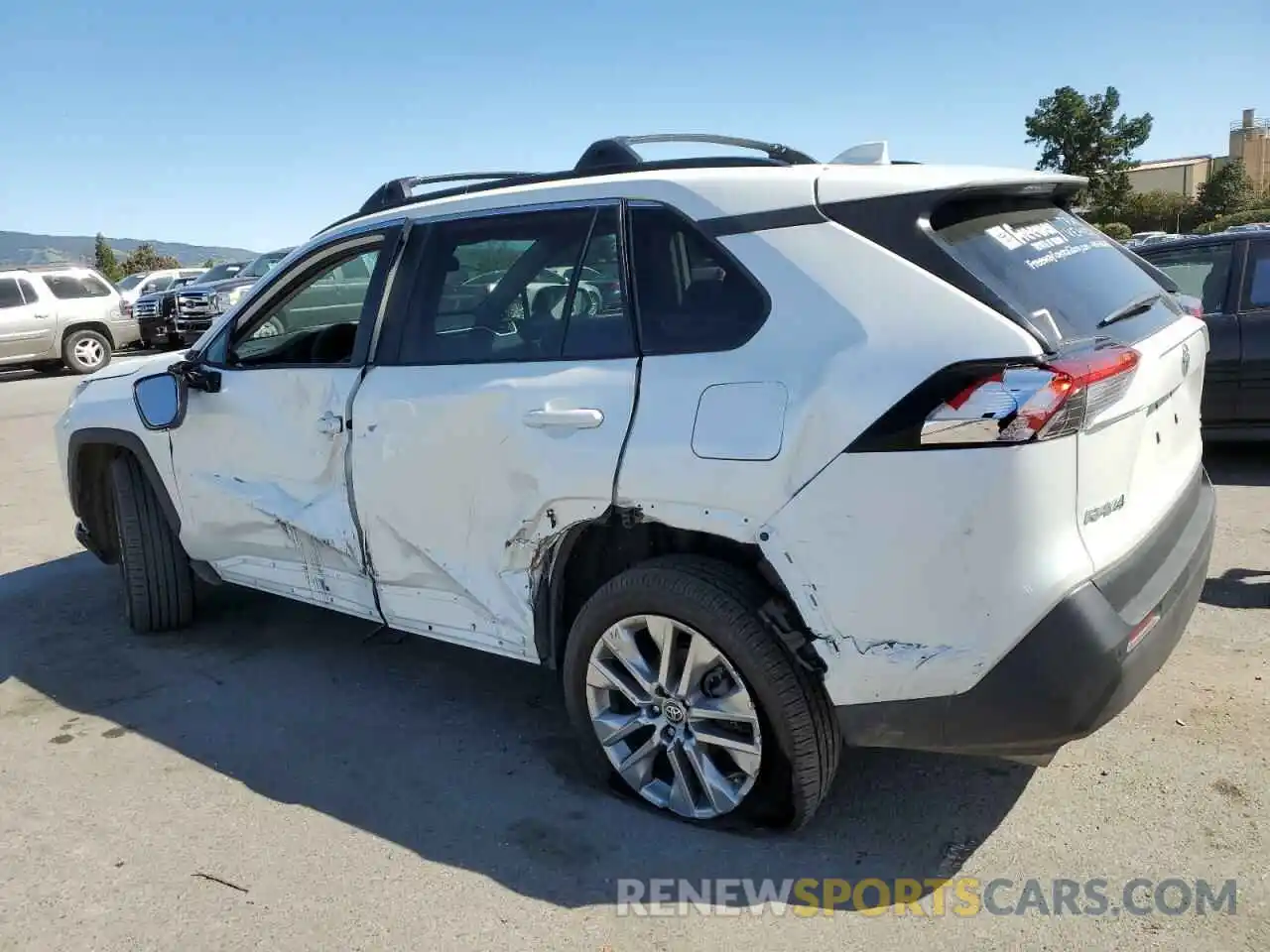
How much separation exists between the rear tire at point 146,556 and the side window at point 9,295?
1541 centimetres

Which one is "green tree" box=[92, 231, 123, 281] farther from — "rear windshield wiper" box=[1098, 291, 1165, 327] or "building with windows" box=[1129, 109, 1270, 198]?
"building with windows" box=[1129, 109, 1270, 198]

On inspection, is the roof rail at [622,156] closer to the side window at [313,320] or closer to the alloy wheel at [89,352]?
the side window at [313,320]

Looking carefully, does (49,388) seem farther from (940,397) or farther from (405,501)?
(940,397)

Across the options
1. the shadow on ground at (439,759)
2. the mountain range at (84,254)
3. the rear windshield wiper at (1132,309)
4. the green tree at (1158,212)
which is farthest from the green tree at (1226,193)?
the shadow on ground at (439,759)

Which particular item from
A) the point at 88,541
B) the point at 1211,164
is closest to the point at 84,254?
the point at 88,541

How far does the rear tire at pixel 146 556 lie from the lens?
4.63m

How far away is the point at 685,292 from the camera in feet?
9.72

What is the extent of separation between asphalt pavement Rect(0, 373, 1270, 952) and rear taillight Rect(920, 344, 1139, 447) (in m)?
1.23

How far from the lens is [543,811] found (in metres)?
3.18

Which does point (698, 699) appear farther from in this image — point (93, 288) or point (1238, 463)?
point (93, 288)

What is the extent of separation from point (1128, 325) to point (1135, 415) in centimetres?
30

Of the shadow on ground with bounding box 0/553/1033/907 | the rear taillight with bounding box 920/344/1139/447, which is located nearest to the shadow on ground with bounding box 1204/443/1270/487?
the shadow on ground with bounding box 0/553/1033/907

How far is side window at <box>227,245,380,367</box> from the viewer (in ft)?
13.0

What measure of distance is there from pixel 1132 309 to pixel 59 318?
61.9 feet
